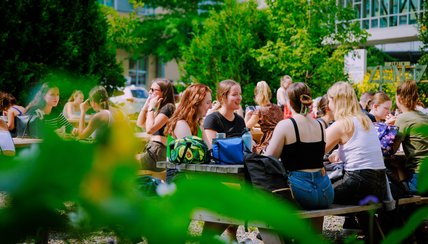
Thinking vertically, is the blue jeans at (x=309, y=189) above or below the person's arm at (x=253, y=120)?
below

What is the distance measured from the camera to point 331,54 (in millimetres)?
18547

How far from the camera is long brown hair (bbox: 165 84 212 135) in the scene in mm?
5871

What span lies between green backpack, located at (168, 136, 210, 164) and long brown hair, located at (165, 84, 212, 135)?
43 centimetres

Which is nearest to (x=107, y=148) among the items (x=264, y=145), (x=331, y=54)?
(x=264, y=145)

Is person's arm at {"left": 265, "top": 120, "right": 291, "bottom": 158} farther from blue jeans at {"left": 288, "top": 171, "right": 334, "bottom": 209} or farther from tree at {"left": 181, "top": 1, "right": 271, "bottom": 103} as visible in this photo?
tree at {"left": 181, "top": 1, "right": 271, "bottom": 103}

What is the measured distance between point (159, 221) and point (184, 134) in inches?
209

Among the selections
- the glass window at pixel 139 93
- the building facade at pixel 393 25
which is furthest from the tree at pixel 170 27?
the building facade at pixel 393 25

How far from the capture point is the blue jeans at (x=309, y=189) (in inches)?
193

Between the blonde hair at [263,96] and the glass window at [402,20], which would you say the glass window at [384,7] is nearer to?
the glass window at [402,20]

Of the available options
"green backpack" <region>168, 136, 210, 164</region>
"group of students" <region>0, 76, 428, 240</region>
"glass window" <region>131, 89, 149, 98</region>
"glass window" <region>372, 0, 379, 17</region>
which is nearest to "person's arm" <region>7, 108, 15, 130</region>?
"group of students" <region>0, 76, 428, 240</region>

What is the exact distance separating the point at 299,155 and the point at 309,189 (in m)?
0.25

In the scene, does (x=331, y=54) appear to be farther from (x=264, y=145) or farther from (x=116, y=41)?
(x=264, y=145)

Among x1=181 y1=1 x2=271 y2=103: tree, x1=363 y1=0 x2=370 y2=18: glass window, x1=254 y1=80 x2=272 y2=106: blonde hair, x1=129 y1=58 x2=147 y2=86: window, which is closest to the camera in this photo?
x1=254 y1=80 x2=272 y2=106: blonde hair

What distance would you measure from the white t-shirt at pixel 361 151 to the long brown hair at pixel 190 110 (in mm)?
1254
